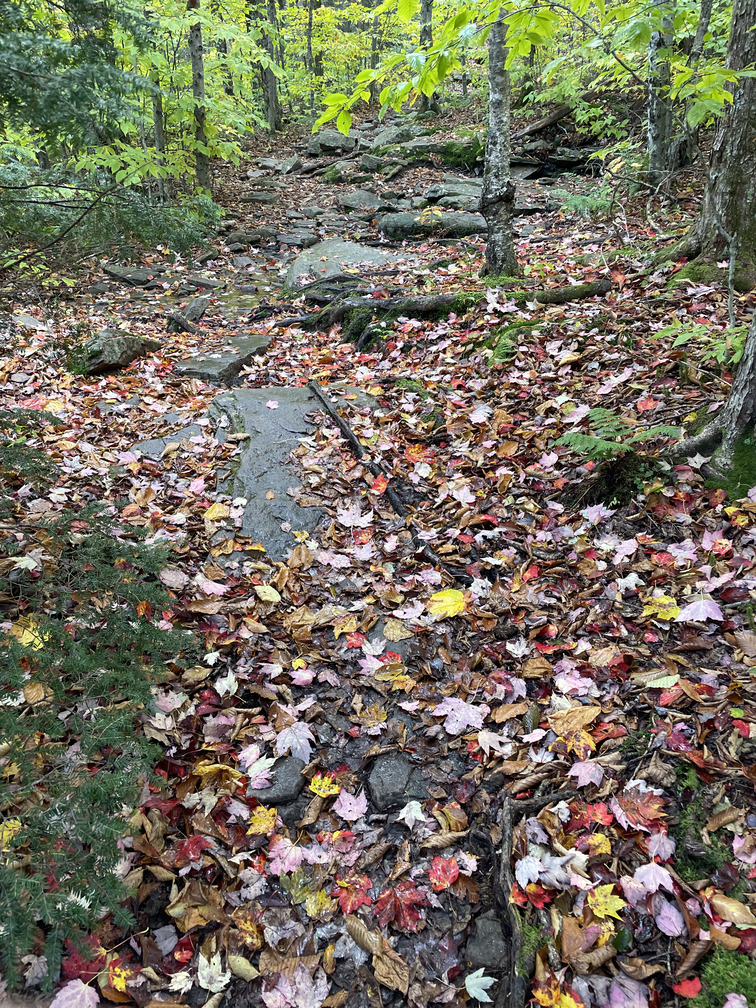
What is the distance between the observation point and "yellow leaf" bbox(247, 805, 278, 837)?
2.80 meters

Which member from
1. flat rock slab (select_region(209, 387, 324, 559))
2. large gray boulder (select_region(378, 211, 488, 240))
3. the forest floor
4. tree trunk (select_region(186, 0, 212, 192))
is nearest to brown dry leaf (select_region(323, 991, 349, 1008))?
the forest floor

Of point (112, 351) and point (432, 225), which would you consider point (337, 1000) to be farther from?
point (432, 225)

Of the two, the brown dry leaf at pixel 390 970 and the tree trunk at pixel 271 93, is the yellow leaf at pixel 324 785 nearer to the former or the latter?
the brown dry leaf at pixel 390 970

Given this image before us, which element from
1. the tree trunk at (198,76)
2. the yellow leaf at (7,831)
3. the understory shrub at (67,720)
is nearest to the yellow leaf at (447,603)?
the understory shrub at (67,720)

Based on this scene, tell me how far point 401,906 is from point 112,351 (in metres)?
6.72

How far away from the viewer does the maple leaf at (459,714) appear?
10.4ft

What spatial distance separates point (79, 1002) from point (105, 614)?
146 centimetres

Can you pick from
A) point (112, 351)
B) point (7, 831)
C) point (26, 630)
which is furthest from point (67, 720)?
point (112, 351)

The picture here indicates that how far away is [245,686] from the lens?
11.2 ft

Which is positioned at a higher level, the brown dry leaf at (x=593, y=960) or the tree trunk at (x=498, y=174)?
the tree trunk at (x=498, y=174)

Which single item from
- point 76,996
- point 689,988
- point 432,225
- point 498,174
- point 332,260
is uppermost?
point 498,174

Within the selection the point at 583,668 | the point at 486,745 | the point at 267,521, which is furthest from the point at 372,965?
the point at 267,521

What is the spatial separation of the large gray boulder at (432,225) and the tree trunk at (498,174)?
4.34 metres

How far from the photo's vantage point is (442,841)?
2727mm
